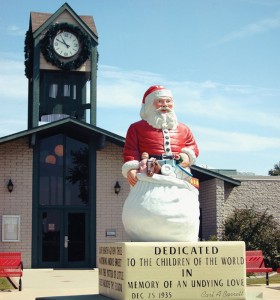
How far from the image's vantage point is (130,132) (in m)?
9.23

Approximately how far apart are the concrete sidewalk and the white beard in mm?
2621

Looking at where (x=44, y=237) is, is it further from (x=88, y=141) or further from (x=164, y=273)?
(x=164, y=273)

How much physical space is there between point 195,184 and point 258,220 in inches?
458

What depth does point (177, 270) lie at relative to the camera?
27.3 feet

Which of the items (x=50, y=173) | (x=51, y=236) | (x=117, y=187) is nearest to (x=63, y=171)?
(x=50, y=173)

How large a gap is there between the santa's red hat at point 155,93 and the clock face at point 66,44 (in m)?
13.3

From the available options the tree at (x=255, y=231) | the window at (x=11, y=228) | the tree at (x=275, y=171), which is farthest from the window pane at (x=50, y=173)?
the tree at (x=275, y=171)

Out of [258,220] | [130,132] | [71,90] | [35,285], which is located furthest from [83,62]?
[130,132]

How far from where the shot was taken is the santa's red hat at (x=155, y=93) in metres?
9.26

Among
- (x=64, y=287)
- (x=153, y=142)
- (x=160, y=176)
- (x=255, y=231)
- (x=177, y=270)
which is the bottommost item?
(x=64, y=287)

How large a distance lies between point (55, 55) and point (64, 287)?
10214 millimetres

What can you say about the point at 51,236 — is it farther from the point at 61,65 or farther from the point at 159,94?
the point at 159,94

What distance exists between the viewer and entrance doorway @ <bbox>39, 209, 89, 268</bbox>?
21.0 m

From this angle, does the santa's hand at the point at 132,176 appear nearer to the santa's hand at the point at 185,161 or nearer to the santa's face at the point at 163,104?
the santa's hand at the point at 185,161
